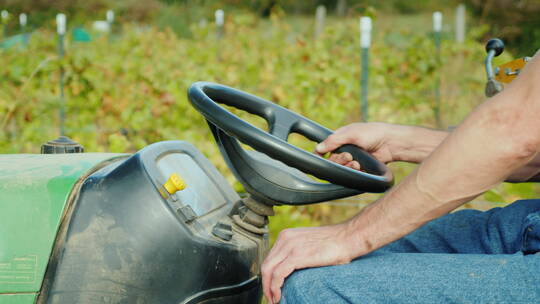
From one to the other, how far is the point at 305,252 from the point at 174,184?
0.27 m

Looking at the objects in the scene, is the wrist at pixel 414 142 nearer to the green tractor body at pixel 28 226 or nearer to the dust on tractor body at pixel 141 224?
the dust on tractor body at pixel 141 224

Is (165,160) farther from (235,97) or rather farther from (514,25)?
(514,25)

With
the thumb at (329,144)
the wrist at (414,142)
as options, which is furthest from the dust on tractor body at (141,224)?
the wrist at (414,142)

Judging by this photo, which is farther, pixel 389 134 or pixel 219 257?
pixel 389 134

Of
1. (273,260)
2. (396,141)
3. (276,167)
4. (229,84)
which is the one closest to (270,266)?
(273,260)

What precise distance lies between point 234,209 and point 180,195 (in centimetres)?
15

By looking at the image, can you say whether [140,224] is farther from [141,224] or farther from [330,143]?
[330,143]

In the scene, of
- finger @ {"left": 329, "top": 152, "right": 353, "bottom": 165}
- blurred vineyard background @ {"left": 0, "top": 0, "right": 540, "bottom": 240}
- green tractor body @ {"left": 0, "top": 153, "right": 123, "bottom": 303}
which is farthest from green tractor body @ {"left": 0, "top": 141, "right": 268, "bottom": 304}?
blurred vineyard background @ {"left": 0, "top": 0, "right": 540, "bottom": 240}

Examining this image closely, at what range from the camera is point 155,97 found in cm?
417

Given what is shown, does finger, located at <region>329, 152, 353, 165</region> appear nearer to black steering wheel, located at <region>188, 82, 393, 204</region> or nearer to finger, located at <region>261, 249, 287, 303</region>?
black steering wheel, located at <region>188, 82, 393, 204</region>

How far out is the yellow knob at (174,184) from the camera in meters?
1.20

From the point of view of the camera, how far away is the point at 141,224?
1.15 m

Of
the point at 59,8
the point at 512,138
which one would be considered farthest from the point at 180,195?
the point at 59,8

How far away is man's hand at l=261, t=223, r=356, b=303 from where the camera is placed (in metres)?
1.15
